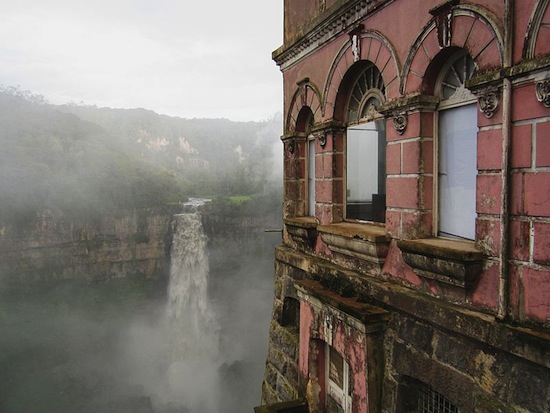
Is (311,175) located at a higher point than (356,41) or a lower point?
lower

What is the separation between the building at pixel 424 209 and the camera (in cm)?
325

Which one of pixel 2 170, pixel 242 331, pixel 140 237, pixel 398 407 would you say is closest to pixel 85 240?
pixel 140 237

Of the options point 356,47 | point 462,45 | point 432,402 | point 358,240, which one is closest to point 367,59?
point 356,47

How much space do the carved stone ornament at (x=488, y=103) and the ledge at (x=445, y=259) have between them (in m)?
1.23

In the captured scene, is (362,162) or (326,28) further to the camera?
(326,28)

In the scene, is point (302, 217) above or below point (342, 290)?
above

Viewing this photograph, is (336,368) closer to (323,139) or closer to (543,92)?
(323,139)

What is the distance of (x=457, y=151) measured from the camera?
13.9 feet

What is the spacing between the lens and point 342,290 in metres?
5.59

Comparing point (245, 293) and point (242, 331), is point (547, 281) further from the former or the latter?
point (245, 293)

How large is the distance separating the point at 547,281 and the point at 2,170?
125 feet

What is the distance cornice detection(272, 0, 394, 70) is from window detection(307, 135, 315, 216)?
5.05 feet

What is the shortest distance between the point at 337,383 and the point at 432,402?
1758 mm

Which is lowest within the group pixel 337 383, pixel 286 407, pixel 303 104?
pixel 286 407
